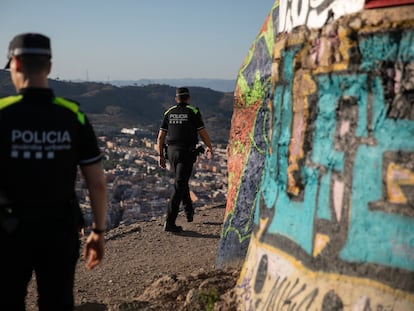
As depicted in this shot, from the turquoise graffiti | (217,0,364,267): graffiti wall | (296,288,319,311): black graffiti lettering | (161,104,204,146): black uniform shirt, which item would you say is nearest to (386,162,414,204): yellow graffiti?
the turquoise graffiti

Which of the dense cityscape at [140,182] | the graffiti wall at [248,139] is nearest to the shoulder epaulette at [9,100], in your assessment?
the graffiti wall at [248,139]

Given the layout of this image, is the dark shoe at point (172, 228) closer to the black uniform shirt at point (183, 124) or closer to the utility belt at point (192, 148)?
the utility belt at point (192, 148)

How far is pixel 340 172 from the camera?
2729mm

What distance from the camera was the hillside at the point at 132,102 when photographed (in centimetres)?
7538

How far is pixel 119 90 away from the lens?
302ft

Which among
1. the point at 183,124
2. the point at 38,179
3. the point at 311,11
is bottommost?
the point at 183,124

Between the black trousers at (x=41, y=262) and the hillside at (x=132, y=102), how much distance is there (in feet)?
216

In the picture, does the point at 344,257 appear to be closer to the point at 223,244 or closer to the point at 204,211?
the point at 223,244

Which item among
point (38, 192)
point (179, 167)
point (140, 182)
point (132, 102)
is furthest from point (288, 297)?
point (132, 102)

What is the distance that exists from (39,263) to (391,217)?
1.73 m

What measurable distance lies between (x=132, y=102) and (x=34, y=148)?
86888 mm

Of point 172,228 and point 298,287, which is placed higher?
point 298,287

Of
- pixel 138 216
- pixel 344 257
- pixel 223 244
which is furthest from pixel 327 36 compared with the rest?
pixel 138 216

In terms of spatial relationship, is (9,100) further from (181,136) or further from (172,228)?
(172,228)
